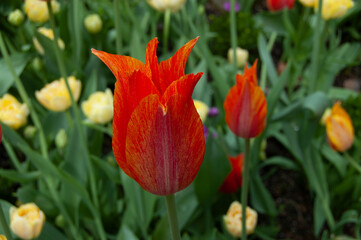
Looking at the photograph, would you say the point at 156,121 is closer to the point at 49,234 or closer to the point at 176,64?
the point at 176,64

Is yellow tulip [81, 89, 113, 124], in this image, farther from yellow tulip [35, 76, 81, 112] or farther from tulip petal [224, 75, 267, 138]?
tulip petal [224, 75, 267, 138]

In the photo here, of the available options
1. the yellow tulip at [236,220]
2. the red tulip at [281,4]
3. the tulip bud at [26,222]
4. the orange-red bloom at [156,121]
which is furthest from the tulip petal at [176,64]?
the red tulip at [281,4]

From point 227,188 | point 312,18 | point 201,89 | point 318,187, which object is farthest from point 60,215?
point 312,18

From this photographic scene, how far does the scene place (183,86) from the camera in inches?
17.2

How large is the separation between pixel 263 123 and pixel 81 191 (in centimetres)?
50

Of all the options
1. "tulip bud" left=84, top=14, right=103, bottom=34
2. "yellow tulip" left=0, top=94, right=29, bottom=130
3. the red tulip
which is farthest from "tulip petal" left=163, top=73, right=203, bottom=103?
the red tulip

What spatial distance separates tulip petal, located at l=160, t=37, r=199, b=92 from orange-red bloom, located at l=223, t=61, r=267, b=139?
25cm

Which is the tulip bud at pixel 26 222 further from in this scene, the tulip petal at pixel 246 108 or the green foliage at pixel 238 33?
the green foliage at pixel 238 33

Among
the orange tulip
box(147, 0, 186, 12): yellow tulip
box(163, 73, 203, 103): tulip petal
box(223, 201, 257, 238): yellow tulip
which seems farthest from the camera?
box(147, 0, 186, 12): yellow tulip

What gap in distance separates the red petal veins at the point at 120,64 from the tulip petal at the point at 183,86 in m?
0.05

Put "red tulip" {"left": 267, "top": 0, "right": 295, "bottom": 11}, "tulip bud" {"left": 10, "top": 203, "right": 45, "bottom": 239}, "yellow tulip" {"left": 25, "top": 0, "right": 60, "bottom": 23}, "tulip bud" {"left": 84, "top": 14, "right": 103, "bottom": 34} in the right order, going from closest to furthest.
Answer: "tulip bud" {"left": 10, "top": 203, "right": 45, "bottom": 239}
"yellow tulip" {"left": 25, "top": 0, "right": 60, "bottom": 23}
"tulip bud" {"left": 84, "top": 14, "right": 103, "bottom": 34}
"red tulip" {"left": 267, "top": 0, "right": 295, "bottom": 11}

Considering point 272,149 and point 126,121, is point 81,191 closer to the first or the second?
point 126,121

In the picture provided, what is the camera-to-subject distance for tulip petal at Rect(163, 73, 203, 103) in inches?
17.0

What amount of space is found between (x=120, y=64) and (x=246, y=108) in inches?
12.8
